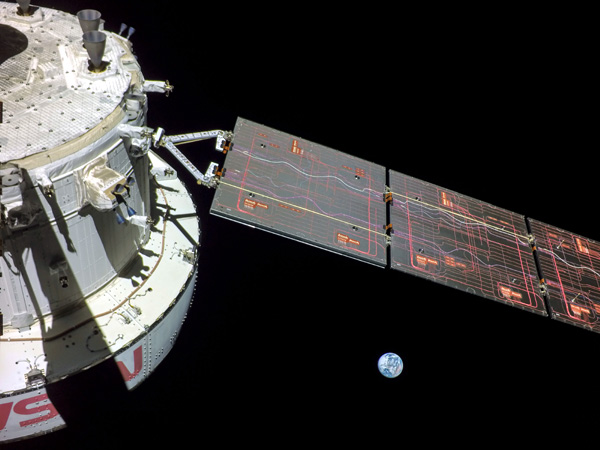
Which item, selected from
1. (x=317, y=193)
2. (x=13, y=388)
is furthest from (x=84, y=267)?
(x=317, y=193)

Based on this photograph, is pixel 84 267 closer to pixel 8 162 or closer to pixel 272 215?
pixel 8 162

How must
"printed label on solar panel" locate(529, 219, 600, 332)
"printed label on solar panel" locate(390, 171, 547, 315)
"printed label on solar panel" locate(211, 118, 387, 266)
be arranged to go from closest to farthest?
1. "printed label on solar panel" locate(211, 118, 387, 266)
2. "printed label on solar panel" locate(390, 171, 547, 315)
3. "printed label on solar panel" locate(529, 219, 600, 332)

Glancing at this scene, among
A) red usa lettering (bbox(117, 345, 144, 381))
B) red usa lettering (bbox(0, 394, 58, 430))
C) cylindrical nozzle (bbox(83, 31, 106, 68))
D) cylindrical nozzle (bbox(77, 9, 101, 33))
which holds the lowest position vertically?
red usa lettering (bbox(0, 394, 58, 430))

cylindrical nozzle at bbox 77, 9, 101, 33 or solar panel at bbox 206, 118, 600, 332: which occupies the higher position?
cylindrical nozzle at bbox 77, 9, 101, 33

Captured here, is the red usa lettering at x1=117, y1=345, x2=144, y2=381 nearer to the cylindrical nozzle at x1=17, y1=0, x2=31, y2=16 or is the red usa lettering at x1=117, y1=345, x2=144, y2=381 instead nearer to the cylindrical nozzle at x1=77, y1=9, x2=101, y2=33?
the cylindrical nozzle at x1=77, y1=9, x2=101, y2=33

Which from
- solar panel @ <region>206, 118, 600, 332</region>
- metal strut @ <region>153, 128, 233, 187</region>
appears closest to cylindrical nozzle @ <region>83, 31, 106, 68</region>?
metal strut @ <region>153, 128, 233, 187</region>

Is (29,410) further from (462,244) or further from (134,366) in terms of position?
(462,244)

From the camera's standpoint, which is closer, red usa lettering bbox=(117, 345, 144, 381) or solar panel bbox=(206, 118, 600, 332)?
red usa lettering bbox=(117, 345, 144, 381)

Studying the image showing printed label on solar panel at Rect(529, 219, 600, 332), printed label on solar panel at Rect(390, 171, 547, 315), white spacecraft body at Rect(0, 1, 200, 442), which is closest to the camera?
white spacecraft body at Rect(0, 1, 200, 442)
